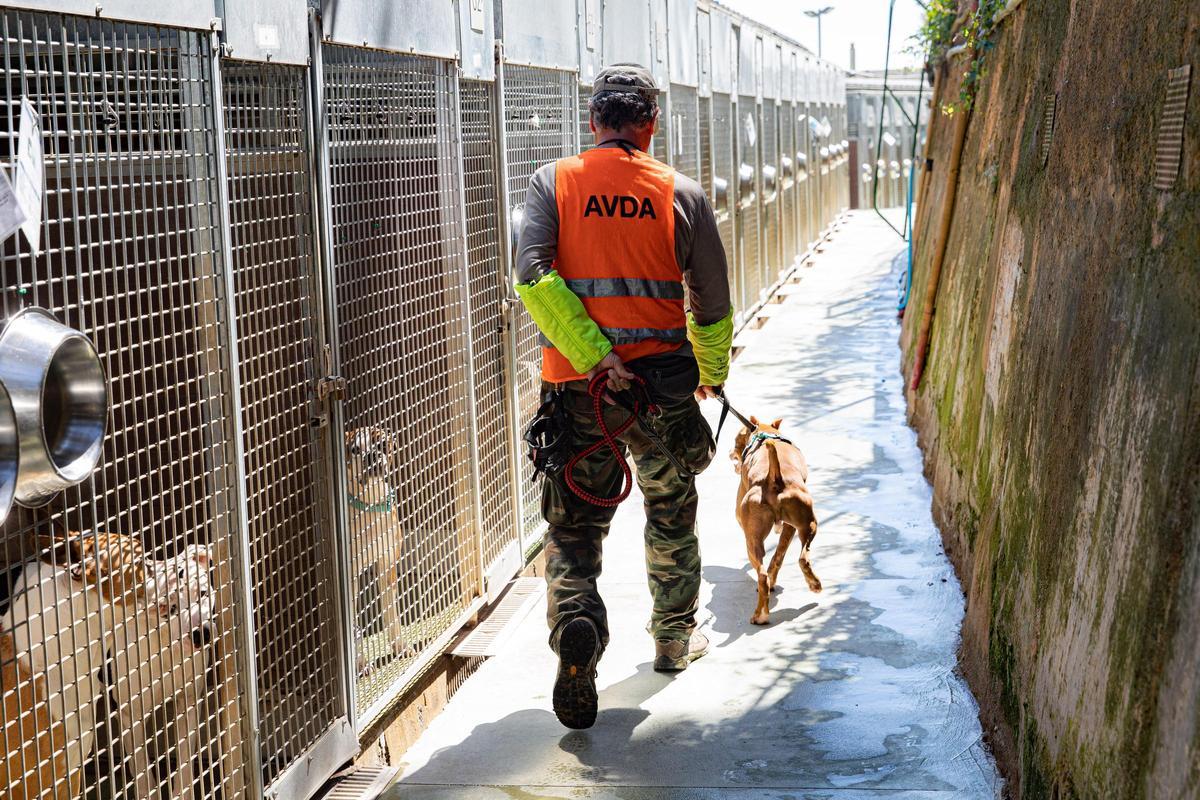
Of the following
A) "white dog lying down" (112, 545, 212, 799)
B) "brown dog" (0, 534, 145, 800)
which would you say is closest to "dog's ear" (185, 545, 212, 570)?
"white dog lying down" (112, 545, 212, 799)

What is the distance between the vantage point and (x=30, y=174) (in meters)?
2.66

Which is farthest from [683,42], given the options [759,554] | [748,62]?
[759,554]

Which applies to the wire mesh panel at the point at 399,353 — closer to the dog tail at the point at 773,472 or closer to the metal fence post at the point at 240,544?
the metal fence post at the point at 240,544

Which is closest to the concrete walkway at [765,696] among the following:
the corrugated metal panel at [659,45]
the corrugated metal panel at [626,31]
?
the corrugated metal panel at [626,31]

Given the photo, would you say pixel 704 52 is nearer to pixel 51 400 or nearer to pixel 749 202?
pixel 749 202

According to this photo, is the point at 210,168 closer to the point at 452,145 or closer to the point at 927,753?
the point at 452,145

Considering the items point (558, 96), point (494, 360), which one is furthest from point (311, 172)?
point (558, 96)

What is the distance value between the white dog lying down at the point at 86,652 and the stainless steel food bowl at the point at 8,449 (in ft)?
0.69

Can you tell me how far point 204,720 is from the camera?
3.50 metres

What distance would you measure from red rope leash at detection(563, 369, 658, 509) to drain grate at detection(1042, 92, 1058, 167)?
1.69 meters

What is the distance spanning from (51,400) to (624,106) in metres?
2.66

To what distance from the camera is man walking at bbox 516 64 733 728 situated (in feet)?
15.5

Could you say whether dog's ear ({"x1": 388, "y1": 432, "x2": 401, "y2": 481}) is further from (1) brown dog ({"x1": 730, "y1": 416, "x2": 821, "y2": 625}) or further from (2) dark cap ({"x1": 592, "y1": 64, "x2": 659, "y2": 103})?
Answer: (1) brown dog ({"x1": 730, "y1": 416, "x2": 821, "y2": 625})

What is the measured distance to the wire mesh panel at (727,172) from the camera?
13.4 m
